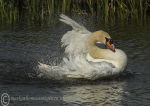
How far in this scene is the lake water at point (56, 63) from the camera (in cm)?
892

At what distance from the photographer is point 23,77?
34.3ft

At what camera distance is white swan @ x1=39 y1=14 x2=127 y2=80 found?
10328 millimetres

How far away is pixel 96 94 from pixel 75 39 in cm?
203

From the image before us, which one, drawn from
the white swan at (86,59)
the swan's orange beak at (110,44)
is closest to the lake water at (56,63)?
the white swan at (86,59)

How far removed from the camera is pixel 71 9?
17.1 meters

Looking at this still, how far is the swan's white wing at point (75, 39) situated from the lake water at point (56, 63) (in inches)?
30.4

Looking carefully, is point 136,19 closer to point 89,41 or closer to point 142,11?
point 142,11

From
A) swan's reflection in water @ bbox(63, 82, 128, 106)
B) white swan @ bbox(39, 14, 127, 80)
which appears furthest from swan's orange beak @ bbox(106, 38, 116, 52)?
swan's reflection in water @ bbox(63, 82, 128, 106)

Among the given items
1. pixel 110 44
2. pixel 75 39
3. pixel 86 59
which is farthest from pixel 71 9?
pixel 86 59

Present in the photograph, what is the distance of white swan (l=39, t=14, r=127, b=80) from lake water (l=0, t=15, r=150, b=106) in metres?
0.18

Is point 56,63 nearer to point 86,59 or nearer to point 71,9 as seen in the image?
point 86,59

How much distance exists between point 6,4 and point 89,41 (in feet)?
18.4

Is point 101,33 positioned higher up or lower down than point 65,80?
higher up

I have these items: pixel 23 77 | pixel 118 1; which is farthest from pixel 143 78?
pixel 118 1
